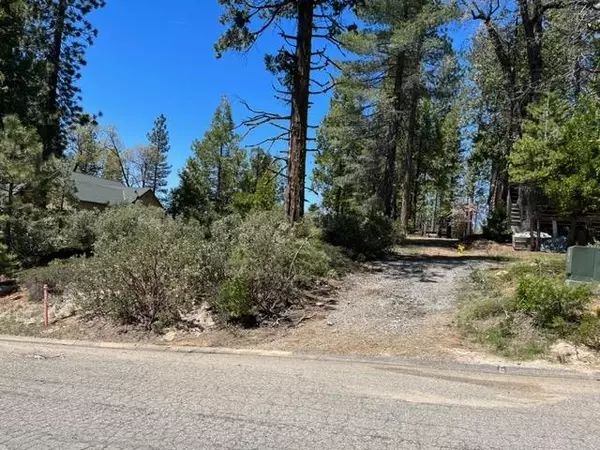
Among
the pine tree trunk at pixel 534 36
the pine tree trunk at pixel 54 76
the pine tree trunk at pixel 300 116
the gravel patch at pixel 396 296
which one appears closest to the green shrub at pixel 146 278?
the gravel patch at pixel 396 296

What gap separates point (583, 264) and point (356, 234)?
5912 millimetres

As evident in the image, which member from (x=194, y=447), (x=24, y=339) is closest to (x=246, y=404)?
(x=194, y=447)

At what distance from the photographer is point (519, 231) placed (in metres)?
19.5

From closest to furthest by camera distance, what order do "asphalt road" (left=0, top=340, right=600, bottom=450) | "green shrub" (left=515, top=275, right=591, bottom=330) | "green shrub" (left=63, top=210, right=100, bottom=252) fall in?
"asphalt road" (left=0, top=340, right=600, bottom=450)
"green shrub" (left=515, top=275, right=591, bottom=330)
"green shrub" (left=63, top=210, right=100, bottom=252)

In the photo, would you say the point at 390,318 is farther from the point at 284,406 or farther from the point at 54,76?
the point at 54,76

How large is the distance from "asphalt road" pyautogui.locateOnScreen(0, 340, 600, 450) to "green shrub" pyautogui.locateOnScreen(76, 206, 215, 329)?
83.8 inches

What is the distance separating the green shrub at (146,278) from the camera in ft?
28.3

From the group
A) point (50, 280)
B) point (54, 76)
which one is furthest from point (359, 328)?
point (54, 76)

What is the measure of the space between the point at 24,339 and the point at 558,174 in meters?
14.2

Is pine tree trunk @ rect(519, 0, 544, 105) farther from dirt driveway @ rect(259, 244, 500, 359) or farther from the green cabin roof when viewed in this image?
the green cabin roof

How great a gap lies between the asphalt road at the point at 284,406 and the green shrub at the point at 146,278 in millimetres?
2128

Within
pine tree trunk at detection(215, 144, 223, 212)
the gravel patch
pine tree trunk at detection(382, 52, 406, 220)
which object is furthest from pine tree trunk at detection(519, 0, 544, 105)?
pine tree trunk at detection(215, 144, 223, 212)

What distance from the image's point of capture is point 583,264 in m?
8.84

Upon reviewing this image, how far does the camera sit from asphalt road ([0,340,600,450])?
378 cm
